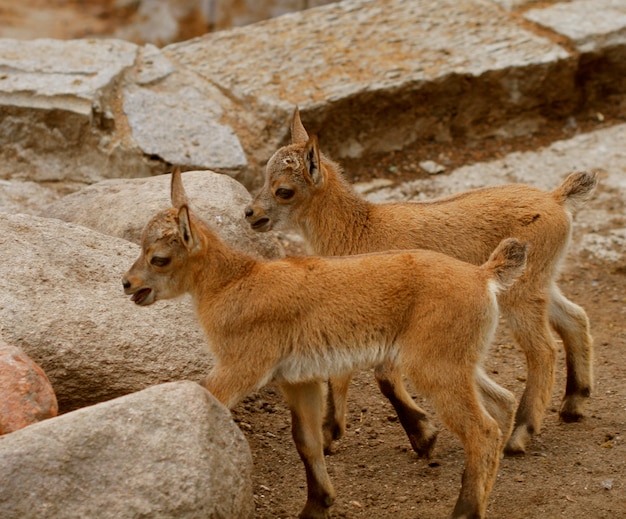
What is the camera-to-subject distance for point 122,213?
377 inches

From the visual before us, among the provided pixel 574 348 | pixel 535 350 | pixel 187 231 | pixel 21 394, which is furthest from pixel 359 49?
pixel 21 394

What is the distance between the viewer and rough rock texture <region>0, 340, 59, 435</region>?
6.41 metres

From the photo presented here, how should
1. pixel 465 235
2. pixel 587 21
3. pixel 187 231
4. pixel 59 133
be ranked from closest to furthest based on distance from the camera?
pixel 187 231
pixel 465 235
pixel 59 133
pixel 587 21

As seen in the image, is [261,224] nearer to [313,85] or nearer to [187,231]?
[187,231]

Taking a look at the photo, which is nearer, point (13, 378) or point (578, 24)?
point (13, 378)

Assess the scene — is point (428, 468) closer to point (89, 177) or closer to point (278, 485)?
point (278, 485)

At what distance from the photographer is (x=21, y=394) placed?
6.49 m

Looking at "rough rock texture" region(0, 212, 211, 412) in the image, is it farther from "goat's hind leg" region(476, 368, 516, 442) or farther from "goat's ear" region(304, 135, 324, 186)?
"goat's hind leg" region(476, 368, 516, 442)

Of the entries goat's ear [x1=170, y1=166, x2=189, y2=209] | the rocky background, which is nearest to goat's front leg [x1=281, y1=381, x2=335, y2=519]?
the rocky background

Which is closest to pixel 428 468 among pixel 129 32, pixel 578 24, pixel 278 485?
pixel 278 485

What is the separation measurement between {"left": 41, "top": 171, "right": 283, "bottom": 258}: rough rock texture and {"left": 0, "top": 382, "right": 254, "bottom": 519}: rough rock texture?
3.44 m

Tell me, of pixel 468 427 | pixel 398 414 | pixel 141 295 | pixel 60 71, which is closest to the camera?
pixel 468 427

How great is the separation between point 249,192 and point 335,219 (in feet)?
10.9

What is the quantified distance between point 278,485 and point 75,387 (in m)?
1.63
